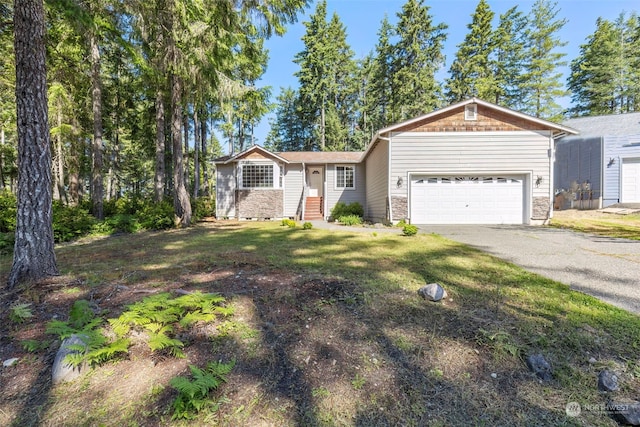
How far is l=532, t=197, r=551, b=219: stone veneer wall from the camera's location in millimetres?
10273

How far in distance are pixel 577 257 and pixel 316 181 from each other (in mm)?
12554

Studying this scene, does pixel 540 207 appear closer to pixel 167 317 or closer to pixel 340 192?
pixel 340 192

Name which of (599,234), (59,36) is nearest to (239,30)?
(59,36)

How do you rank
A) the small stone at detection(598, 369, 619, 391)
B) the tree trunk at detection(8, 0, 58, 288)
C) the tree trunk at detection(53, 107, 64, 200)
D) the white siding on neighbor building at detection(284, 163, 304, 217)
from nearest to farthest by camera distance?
the small stone at detection(598, 369, 619, 391) → the tree trunk at detection(8, 0, 58, 288) → the tree trunk at detection(53, 107, 64, 200) → the white siding on neighbor building at detection(284, 163, 304, 217)

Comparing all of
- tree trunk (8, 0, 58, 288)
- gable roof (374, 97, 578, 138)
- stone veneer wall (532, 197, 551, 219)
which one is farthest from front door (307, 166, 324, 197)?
tree trunk (8, 0, 58, 288)

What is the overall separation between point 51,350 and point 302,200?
13.1 metres

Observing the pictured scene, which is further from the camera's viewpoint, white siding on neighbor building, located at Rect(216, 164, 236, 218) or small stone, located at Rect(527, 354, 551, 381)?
white siding on neighbor building, located at Rect(216, 164, 236, 218)

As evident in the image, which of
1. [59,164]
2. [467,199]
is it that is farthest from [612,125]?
[59,164]

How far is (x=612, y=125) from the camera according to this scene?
1551cm

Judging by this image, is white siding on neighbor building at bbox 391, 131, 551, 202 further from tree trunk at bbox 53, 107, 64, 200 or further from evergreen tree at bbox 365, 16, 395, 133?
evergreen tree at bbox 365, 16, 395, 133

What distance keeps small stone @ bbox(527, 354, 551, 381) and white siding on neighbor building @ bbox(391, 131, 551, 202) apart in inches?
352

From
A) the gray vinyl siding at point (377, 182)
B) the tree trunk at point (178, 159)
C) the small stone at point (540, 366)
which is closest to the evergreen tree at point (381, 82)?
the gray vinyl siding at point (377, 182)

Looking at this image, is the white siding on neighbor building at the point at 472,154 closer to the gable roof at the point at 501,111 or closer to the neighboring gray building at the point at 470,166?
the neighboring gray building at the point at 470,166

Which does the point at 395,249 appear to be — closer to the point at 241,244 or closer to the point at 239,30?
the point at 241,244
